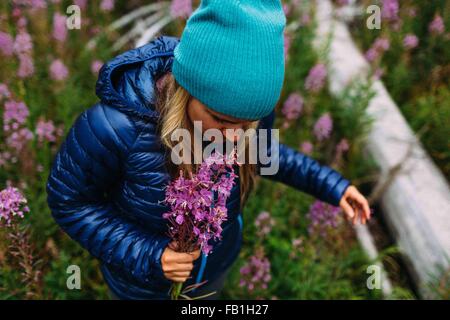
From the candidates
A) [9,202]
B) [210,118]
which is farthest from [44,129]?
[210,118]

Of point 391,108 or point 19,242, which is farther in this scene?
point 391,108

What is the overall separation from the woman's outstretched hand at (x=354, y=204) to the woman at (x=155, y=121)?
556mm

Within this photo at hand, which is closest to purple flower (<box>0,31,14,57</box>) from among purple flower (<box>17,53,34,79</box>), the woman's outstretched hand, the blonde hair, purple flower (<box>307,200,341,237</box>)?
purple flower (<box>17,53,34,79</box>)

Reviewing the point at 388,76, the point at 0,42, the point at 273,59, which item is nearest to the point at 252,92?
the point at 273,59

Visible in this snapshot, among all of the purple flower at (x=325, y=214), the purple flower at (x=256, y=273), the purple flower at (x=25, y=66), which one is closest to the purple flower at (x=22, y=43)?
the purple flower at (x=25, y=66)

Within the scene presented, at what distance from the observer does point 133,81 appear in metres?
1.56

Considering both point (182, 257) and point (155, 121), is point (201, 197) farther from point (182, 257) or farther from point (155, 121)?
point (155, 121)

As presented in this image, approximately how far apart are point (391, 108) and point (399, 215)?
1214mm

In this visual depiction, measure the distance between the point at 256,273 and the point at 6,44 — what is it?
8.10 ft

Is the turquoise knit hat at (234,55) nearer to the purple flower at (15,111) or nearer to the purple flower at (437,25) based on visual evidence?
the purple flower at (15,111)

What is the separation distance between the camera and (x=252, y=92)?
1401 millimetres

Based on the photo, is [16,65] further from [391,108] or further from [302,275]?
[391,108]

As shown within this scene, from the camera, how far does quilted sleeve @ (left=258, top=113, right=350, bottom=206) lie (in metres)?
2.08
